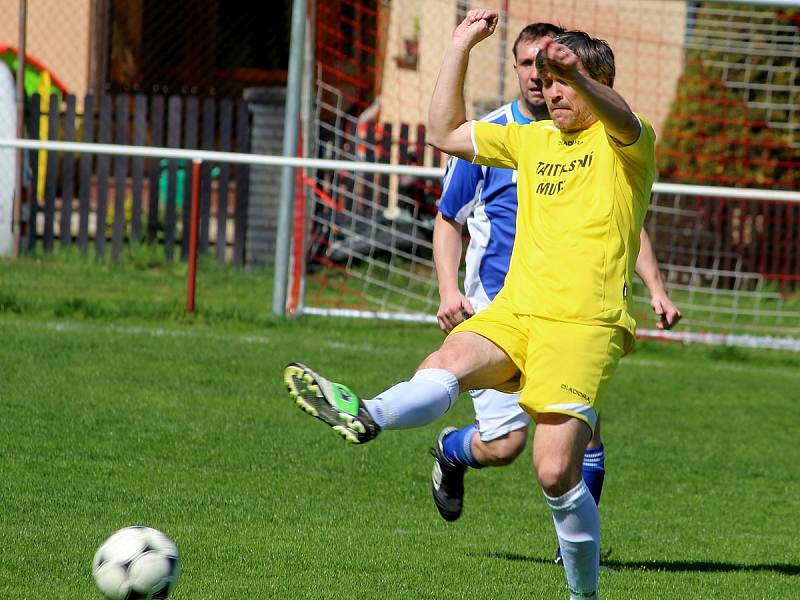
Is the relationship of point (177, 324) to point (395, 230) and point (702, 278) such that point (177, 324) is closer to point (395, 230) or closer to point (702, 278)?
point (395, 230)

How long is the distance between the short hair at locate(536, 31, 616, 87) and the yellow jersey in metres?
0.18

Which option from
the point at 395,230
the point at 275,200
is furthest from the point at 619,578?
the point at 275,200

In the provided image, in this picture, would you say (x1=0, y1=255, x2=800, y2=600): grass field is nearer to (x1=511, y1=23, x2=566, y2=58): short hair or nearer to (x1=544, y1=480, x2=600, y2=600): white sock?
(x1=544, y1=480, x2=600, y2=600): white sock

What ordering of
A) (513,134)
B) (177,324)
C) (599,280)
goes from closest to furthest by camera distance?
(599,280) → (513,134) → (177,324)

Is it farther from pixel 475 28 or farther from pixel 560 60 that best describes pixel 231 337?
pixel 560 60

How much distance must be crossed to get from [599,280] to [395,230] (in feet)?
28.7

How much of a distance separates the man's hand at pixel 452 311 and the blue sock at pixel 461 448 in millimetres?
577

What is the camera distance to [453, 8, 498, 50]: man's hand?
14.2 feet

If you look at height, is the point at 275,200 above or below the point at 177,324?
above

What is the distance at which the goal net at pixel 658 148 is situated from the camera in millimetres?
12742

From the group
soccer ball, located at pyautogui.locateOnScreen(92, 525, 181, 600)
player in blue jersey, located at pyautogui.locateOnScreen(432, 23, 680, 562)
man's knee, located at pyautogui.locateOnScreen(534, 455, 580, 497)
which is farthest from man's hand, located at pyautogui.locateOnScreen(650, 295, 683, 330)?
soccer ball, located at pyautogui.locateOnScreen(92, 525, 181, 600)

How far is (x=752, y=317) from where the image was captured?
13.2m

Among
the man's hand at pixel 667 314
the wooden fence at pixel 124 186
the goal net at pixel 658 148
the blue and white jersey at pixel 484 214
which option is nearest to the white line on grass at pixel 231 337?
the goal net at pixel 658 148

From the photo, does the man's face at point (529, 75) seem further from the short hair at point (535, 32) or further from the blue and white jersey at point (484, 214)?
the blue and white jersey at point (484, 214)
